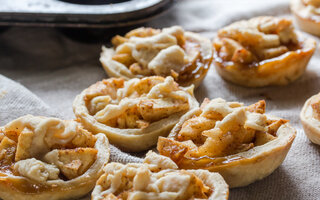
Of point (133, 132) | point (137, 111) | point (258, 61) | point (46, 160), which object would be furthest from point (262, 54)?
point (46, 160)

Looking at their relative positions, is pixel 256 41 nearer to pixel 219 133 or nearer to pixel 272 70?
pixel 272 70

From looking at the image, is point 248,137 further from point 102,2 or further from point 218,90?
point 102,2

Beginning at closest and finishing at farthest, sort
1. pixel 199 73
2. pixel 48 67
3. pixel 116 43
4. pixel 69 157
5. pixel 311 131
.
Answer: pixel 69 157 → pixel 311 131 → pixel 199 73 → pixel 116 43 → pixel 48 67

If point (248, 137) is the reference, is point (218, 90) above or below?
below

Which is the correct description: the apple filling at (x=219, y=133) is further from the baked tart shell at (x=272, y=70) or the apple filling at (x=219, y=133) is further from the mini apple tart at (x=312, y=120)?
the baked tart shell at (x=272, y=70)

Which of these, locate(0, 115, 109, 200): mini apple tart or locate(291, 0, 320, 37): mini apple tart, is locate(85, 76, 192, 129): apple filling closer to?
locate(0, 115, 109, 200): mini apple tart

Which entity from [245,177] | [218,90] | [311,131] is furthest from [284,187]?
[218,90]
